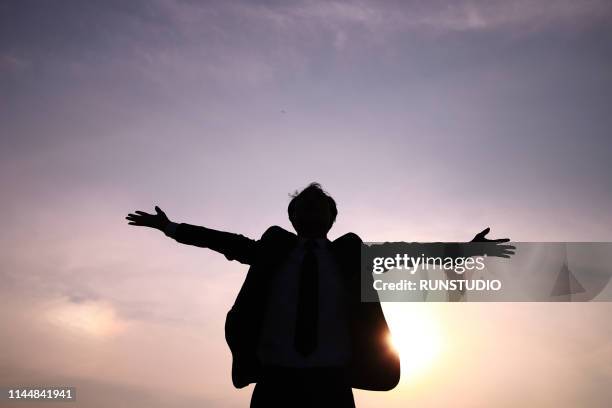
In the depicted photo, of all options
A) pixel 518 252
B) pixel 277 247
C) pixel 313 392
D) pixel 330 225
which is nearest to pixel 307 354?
pixel 313 392

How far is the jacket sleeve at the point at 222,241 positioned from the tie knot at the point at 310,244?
57cm

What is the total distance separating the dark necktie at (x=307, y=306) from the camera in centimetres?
468

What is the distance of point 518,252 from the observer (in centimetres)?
698

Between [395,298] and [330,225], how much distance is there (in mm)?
1237

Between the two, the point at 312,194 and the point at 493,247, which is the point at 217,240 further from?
the point at 493,247

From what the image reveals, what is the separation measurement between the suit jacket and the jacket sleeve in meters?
0.01

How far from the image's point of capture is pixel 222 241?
18.7ft

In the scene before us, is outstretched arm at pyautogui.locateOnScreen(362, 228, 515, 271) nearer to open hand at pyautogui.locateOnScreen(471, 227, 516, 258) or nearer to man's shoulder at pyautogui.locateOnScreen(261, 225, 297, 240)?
open hand at pyautogui.locateOnScreen(471, 227, 516, 258)

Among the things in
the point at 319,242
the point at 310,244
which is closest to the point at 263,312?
the point at 310,244

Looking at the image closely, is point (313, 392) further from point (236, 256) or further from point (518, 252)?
point (518, 252)

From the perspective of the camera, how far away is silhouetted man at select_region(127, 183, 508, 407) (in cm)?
464

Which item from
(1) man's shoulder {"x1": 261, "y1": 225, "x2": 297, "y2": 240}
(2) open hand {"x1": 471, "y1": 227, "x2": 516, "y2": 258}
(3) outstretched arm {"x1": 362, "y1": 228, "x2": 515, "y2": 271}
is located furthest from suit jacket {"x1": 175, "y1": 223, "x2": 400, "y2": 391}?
(2) open hand {"x1": 471, "y1": 227, "x2": 516, "y2": 258}

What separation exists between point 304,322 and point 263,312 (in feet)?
1.68

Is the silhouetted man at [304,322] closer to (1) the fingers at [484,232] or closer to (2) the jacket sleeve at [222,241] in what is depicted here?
(2) the jacket sleeve at [222,241]
